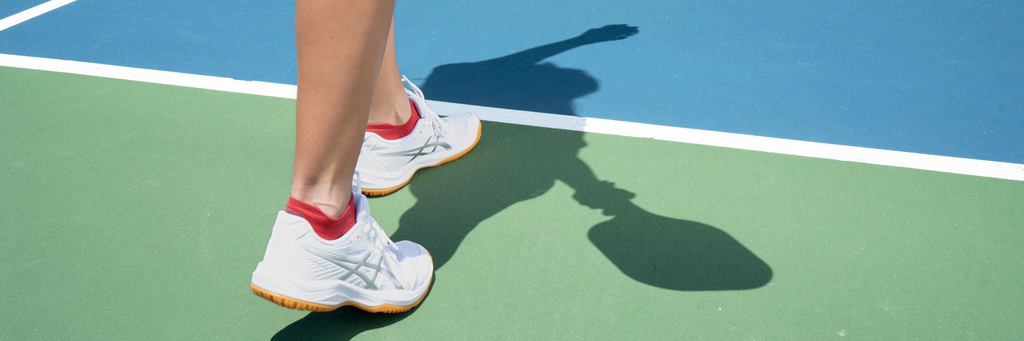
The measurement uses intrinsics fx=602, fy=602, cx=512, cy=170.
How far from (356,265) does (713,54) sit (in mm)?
2680

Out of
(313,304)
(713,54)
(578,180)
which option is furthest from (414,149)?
(713,54)

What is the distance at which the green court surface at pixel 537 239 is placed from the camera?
1.74 meters

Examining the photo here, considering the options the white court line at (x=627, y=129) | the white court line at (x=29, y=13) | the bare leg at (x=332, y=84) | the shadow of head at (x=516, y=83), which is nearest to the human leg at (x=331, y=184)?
the bare leg at (x=332, y=84)

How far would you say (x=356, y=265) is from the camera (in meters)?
1.58

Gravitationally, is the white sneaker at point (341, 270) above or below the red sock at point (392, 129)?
above

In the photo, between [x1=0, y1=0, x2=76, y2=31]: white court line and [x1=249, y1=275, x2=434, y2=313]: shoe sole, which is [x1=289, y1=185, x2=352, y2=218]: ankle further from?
Answer: [x1=0, y1=0, x2=76, y2=31]: white court line

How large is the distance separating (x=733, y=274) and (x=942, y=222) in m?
0.88

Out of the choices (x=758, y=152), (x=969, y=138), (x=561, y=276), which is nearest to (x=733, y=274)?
(x=561, y=276)

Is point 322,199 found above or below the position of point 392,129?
above

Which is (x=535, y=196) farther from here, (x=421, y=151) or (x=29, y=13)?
(x=29, y=13)

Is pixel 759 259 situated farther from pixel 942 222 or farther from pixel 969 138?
pixel 969 138

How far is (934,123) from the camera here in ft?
9.18

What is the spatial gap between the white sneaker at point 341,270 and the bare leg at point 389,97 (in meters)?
0.72

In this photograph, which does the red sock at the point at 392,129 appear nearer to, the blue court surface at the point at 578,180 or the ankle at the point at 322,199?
the blue court surface at the point at 578,180
